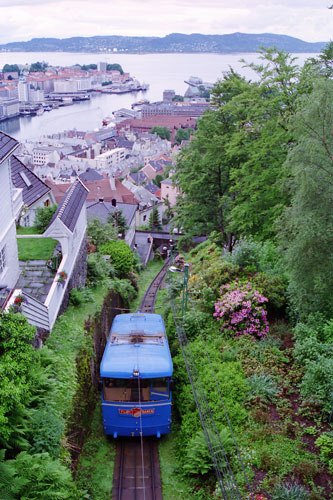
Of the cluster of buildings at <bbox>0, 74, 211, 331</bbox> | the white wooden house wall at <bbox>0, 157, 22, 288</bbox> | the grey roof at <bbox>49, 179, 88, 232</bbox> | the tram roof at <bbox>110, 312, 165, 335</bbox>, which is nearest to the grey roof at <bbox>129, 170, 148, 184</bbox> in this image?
the cluster of buildings at <bbox>0, 74, 211, 331</bbox>

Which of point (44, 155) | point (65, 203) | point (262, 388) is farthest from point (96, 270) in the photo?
point (44, 155)

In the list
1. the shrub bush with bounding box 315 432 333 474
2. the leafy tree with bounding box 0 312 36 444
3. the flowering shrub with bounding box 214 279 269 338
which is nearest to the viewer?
the leafy tree with bounding box 0 312 36 444

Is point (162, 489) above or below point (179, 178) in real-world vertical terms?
below

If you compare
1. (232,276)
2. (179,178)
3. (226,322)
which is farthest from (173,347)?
(179,178)

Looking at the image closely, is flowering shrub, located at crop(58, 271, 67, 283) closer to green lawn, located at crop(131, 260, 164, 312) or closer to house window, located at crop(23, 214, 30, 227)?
A: house window, located at crop(23, 214, 30, 227)

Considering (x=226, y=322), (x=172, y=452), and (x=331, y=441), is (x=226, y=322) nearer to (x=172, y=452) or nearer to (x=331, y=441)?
(x=172, y=452)
